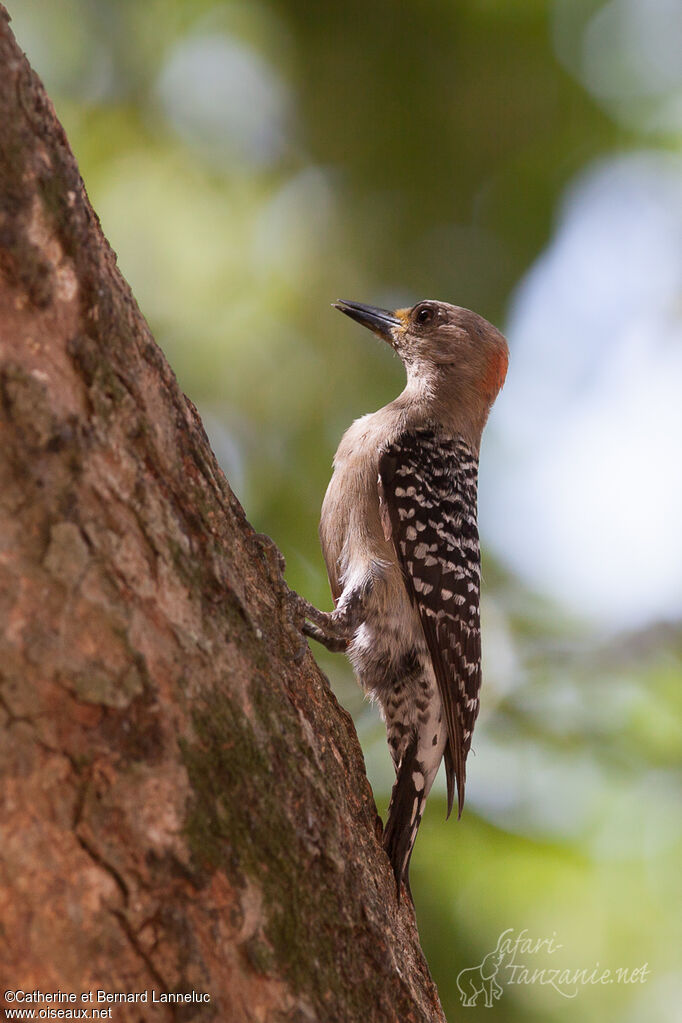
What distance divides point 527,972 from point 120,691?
449 cm

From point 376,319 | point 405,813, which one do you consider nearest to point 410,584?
point 405,813

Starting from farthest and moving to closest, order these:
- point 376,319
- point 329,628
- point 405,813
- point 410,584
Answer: point 376,319 < point 410,584 < point 329,628 < point 405,813

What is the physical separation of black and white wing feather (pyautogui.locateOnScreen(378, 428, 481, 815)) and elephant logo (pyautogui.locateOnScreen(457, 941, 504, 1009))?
1818 millimetres

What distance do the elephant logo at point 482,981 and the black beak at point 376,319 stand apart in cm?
340

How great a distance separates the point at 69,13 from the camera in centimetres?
609

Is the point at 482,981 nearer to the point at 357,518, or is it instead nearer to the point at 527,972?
the point at 527,972

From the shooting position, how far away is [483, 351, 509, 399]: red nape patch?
16.1ft

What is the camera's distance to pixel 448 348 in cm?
493

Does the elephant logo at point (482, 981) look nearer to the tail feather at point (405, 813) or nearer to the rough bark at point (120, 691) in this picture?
the tail feather at point (405, 813)

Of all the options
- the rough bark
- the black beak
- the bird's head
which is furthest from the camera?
the black beak

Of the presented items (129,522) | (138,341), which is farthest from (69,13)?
(129,522)

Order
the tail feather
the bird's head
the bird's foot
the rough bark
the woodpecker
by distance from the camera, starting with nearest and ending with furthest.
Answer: the rough bark < the tail feather < the bird's foot < the woodpecker < the bird's head

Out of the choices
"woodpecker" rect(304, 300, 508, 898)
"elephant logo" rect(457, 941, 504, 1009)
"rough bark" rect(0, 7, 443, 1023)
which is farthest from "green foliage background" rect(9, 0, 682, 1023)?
"rough bark" rect(0, 7, 443, 1023)

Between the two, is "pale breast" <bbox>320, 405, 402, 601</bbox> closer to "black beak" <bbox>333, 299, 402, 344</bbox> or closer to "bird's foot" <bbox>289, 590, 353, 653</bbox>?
"bird's foot" <bbox>289, 590, 353, 653</bbox>
